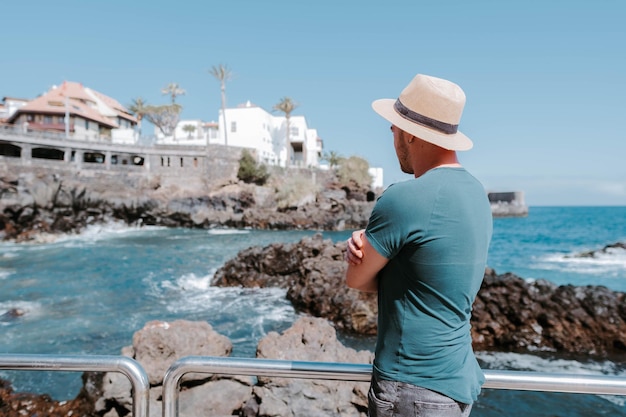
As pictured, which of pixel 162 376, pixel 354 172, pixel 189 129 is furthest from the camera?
pixel 189 129

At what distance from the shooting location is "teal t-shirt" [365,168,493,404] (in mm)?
1443

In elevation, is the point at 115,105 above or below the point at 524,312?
above

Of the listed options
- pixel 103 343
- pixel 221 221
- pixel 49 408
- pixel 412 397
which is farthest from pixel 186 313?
pixel 221 221

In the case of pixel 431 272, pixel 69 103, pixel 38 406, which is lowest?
pixel 38 406

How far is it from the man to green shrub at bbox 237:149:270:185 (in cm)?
5135

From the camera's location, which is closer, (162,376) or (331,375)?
(331,375)

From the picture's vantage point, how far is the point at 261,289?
15742 millimetres

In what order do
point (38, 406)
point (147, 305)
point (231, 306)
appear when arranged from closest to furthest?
point (38, 406), point (231, 306), point (147, 305)

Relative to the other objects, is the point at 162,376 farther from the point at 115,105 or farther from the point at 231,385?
Answer: the point at 115,105

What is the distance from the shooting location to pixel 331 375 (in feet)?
6.32

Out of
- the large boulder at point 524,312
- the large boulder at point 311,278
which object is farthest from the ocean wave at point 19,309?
the large boulder at point 524,312

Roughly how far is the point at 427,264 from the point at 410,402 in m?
0.54

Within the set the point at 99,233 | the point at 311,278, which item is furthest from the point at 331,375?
the point at 99,233

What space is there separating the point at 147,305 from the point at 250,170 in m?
39.3
